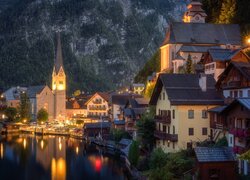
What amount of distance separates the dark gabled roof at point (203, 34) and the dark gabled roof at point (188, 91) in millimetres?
44741

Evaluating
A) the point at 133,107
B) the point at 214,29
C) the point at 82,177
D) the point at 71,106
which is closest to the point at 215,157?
the point at 82,177

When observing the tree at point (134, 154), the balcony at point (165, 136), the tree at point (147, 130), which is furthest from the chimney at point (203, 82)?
the tree at point (134, 154)

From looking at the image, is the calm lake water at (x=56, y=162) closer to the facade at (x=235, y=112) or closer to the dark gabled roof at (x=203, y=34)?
the facade at (x=235, y=112)

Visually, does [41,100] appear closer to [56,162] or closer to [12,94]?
[12,94]

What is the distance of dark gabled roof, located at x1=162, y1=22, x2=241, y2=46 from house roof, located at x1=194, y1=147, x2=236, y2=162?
200 feet

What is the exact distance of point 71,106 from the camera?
153 m

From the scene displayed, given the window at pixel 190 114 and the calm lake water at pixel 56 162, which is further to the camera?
the calm lake water at pixel 56 162

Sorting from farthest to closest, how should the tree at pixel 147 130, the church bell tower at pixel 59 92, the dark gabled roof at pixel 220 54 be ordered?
1. the church bell tower at pixel 59 92
2. the tree at pixel 147 130
3. the dark gabled roof at pixel 220 54

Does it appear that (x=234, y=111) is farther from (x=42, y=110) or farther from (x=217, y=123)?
(x=42, y=110)

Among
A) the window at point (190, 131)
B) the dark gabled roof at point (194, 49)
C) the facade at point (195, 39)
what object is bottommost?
the window at point (190, 131)

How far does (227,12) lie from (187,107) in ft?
211

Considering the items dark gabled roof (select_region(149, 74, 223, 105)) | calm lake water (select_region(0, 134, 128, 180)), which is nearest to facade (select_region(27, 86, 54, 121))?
calm lake water (select_region(0, 134, 128, 180))

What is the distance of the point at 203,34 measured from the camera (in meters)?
98.2

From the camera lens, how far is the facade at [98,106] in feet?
429
